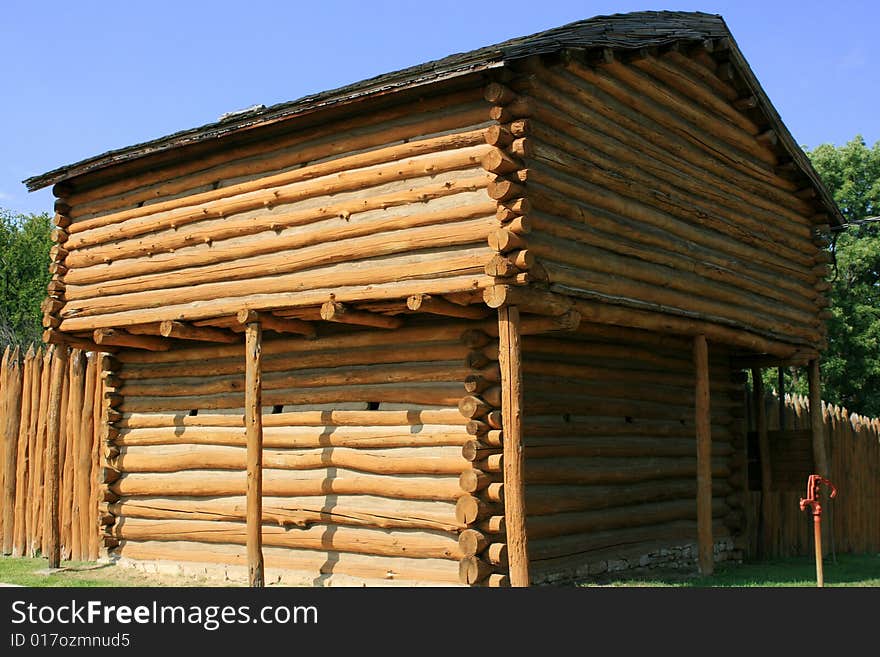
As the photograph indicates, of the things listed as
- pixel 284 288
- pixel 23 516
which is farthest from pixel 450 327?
pixel 23 516

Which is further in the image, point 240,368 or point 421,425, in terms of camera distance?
point 240,368

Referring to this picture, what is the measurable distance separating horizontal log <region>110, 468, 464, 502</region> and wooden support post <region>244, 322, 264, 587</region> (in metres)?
0.74

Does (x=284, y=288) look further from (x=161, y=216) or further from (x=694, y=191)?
(x=694, y=191)

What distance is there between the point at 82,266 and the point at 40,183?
4.52ft

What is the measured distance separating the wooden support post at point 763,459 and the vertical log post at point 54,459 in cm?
1146

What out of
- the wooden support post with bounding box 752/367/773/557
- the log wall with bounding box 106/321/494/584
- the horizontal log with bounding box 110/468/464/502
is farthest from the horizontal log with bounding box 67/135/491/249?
the wooden support post with bounding box 752/367/773/557

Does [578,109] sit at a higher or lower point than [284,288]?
higher

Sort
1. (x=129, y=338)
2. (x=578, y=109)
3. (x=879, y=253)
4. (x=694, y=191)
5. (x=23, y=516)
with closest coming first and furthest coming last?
(x=578, y=109)
(x=694, y=191)
(x=129, y=338)
(x=23, y=516)
(x=879, y=253)

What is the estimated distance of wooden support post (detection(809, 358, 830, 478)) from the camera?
54.5 ft

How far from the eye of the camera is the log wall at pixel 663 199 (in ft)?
36.4

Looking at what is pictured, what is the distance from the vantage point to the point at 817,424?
16.7 m

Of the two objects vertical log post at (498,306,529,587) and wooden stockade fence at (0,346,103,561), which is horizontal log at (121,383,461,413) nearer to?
wooden stockade fence at (0,346,103,561)

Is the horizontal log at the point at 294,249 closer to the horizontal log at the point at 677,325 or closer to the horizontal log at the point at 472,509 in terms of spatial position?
the horizontal log at the point at 677,325

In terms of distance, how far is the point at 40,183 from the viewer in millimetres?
15430
